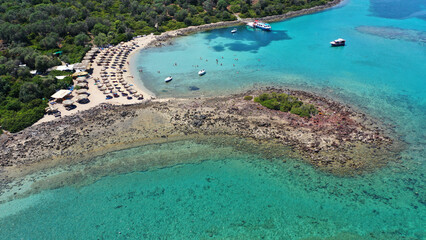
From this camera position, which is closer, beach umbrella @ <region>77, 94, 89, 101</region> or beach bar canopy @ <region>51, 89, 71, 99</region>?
beach bar canopy @ <region>51, 89, 71, 99</region>

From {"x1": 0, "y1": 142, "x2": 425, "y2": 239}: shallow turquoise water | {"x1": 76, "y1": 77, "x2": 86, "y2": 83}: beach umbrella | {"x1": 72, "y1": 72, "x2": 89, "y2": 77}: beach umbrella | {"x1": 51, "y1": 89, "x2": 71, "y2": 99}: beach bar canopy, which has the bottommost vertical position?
{"x1": 0, "y1": 142, "x2": 425, "y2": 239}: shallow turquoise water

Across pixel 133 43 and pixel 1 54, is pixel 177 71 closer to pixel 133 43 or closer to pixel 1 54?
pixel 133 43

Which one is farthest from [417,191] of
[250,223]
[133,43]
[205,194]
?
[133,43]

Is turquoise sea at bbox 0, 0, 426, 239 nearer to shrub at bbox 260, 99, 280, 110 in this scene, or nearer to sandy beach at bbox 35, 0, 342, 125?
sandy beach at bbox 35, 0, 342, 125

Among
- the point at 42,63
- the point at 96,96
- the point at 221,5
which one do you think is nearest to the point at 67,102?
the point at 96,96

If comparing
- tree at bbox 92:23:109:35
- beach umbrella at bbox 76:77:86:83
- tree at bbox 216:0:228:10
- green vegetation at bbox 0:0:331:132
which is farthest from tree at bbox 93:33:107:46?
tree at bbox 216:0:228:10

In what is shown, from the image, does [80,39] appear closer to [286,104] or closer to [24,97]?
[24,97]
